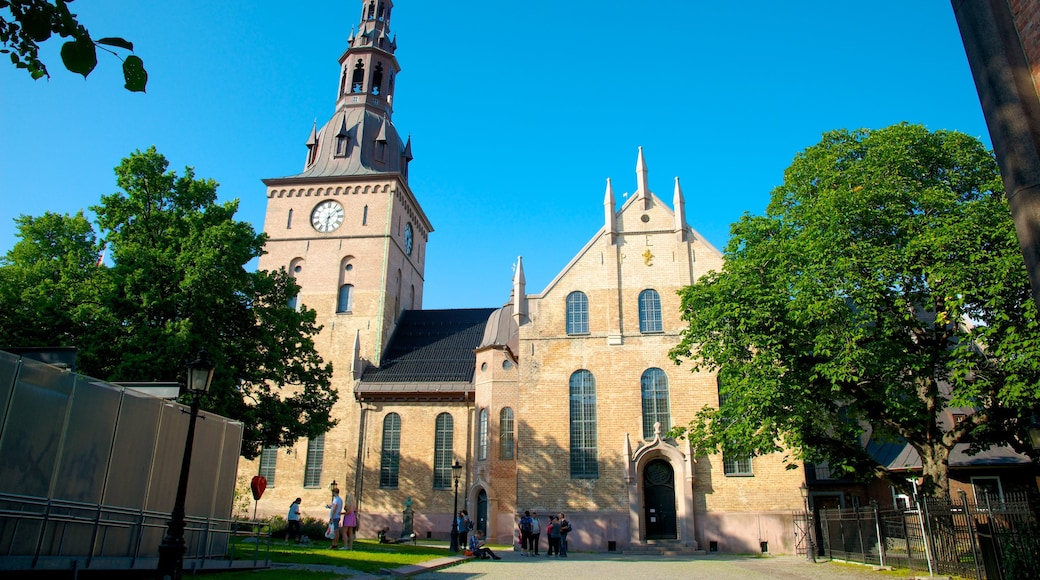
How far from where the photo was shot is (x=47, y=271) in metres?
21.6

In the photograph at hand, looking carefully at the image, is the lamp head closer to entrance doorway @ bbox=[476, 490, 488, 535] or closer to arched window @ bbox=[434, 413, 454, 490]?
entrance doorway @ bbox=[476, 490, 488, 535]

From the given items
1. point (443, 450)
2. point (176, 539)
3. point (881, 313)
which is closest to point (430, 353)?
point (443, 450)

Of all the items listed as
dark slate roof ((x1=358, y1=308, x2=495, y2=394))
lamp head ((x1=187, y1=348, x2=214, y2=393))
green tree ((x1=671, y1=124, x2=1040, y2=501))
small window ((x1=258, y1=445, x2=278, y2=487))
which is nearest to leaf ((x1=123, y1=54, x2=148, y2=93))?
lamp head ((x1=187, y1=348, x2=214, y2=393))

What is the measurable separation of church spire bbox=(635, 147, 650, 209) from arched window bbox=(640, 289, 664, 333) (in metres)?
4.26

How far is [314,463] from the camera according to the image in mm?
38375

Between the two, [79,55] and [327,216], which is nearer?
[79,55]

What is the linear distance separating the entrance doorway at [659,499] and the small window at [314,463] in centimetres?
1821

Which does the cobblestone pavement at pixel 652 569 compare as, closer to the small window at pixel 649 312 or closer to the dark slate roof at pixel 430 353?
the small window at pixel 649 312

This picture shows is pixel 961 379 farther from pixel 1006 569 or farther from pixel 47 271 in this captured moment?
pixel 47 271

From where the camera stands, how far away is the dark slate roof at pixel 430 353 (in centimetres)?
3869

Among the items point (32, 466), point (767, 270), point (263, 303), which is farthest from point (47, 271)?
point (767, 270)

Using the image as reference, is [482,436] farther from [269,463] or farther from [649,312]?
[269,463]

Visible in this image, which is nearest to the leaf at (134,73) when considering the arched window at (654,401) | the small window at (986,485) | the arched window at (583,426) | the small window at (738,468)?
the arched window at (583,426)

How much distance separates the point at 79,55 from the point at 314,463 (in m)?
37.0
